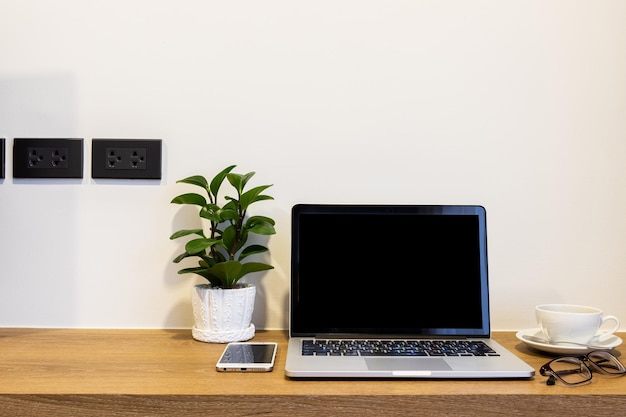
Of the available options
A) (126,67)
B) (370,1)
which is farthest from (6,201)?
(370,1)

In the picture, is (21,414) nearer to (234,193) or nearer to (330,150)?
(234,193)

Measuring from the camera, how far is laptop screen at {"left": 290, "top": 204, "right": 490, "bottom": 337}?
94 centimetres

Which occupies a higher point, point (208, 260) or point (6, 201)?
point (6, 201)

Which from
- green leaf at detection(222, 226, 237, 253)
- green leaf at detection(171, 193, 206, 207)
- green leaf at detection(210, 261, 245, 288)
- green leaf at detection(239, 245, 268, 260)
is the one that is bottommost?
green leaf at detection(210, 261, 245, 288)

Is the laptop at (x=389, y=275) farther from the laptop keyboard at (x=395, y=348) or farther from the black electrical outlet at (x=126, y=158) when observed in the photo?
the black electrical outlet at (x=126, y=158)

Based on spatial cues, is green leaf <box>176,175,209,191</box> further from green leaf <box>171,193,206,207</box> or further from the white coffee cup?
the white coffee cup

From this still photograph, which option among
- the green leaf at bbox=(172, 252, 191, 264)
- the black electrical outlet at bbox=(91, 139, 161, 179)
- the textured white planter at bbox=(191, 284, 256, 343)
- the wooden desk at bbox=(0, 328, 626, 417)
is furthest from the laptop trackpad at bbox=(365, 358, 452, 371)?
the black electrical outlet at bbox=(91, 139, 161, 179)

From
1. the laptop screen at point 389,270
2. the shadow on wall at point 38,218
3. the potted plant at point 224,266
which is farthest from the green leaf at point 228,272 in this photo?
the shadow on wall at point 38,218

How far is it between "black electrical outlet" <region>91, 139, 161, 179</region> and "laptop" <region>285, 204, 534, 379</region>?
1.05 feet

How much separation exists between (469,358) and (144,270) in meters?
0.64

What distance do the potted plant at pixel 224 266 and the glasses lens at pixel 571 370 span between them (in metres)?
0.49

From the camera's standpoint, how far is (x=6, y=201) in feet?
3.57

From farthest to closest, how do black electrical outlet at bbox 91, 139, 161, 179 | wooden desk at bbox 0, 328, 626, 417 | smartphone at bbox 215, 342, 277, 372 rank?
black electrical outlet at bbox 91, 139, 161, 179 → smartphone at bbox 215, 342, 277, 372 → wooden desk at bbox 0, 328, 626, 417

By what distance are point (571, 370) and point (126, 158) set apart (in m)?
0.87
